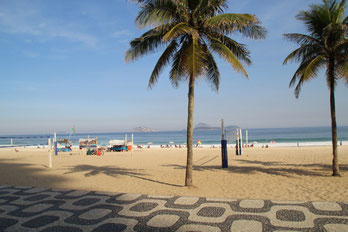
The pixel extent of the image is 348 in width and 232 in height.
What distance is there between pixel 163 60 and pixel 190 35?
1.19m

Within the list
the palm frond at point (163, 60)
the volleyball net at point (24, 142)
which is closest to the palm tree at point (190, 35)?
the palm frond at point (163, 60)

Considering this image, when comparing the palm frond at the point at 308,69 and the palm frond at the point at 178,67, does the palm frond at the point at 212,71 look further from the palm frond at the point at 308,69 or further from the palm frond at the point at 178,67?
the palm frond at the point at 308,69

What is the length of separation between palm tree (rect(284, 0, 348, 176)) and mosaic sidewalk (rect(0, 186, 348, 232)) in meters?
4.92

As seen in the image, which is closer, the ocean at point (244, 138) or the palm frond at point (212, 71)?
the palm frond at point (212, 71)

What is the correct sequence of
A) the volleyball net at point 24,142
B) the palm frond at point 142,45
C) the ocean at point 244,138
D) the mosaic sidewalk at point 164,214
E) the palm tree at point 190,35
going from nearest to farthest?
1. the mosaic sidewalk at point 164,214
2. the palm tree at point 190,35
3. the palm frond at point 142,45
4. the volleyball net at point 24,142
5. the ocean at point 244,138

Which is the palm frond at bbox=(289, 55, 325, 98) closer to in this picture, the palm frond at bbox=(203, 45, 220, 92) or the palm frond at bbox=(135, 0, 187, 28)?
the palm frond at bbox=(203, 45, 220, 92)

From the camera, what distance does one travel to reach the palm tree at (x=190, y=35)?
6.48 meters

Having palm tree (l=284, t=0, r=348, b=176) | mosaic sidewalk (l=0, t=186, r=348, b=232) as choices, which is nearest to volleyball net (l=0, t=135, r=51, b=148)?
mosaic sidewalk (l=0, t=186, r=348, b=232)

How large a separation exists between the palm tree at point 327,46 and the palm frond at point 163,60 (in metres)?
4.15

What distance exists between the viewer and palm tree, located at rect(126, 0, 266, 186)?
21.3ft

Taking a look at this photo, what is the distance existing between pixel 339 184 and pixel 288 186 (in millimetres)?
1433

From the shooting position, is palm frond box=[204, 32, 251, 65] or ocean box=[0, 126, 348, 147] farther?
ocean box=[0, 126, 348, 147]

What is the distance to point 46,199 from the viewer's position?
5.85 m

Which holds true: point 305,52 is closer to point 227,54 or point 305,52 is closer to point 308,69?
point 308,69
